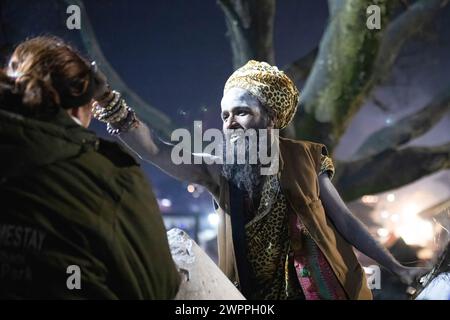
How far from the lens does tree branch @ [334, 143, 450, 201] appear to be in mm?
4637

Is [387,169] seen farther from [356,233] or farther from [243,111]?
[243,111]

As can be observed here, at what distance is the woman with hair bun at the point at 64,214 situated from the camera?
1250 mm

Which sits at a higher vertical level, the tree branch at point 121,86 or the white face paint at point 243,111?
the tree branch at point 121,86

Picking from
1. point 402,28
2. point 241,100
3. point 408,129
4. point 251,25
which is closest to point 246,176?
point 241,100

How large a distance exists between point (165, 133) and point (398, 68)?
2210 millimetres

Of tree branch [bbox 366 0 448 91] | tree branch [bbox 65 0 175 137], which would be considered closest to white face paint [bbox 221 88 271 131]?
tree branch [bbox 65 0 175 137]

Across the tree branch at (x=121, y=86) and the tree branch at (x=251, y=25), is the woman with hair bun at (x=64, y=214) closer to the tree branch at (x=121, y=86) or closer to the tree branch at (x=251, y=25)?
the tree branch at (x=121, y=86)

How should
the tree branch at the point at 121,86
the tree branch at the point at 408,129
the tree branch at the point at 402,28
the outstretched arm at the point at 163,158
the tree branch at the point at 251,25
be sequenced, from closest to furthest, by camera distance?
1. the outstretched arm at the point at 163,158
2. the tree branch at the point at 121,86
3. the tree branch at the point at 251,25
4. the tree branch at the point at 402,28
5. the tree branch at the point at 408,129

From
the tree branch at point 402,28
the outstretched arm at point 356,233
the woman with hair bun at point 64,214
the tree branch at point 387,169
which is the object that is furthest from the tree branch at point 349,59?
the woman with hair bun at point 64,214

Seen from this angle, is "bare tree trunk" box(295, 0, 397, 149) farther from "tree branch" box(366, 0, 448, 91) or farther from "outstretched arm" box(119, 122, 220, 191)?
"outstretched arm" box(119, 122, 220, 191)

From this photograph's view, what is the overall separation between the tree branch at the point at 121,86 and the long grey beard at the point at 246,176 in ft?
6.52
